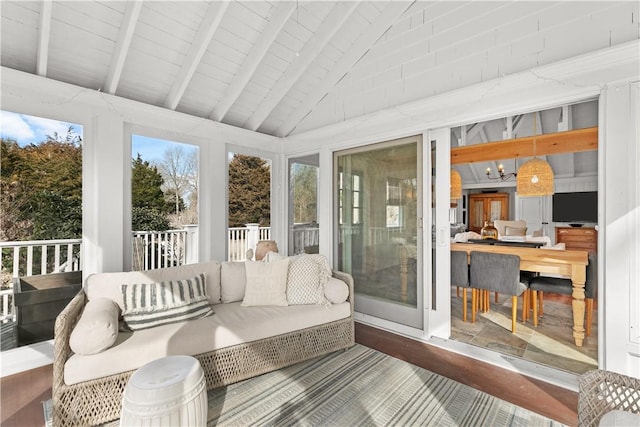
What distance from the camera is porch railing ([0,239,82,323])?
110 inches

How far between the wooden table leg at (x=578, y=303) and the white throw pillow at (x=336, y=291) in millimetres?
2256

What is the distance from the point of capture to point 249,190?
18.5ft

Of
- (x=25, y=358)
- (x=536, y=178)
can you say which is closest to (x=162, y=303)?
(x=25, y=358)

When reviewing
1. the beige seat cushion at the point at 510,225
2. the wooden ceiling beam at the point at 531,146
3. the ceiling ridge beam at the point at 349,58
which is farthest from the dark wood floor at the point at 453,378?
the beige seat cushion at the point at 510,225

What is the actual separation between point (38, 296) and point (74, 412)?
155 cm

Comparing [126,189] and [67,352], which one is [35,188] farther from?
[67,352]

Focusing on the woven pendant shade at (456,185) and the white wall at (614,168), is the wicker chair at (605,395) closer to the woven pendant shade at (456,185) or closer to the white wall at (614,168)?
the white wall at (614,168)

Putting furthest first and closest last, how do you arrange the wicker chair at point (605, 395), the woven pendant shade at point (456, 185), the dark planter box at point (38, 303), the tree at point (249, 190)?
the tree at point (249, 190), the woven pendant shade at point (456, 185), the dark planter box at point (38, 303), the wicker chair at point (605, 395)

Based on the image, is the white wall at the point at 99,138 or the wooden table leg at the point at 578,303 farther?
the wooden table leg at the point at 578,303

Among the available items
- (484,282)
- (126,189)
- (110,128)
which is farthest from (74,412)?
(484,282)

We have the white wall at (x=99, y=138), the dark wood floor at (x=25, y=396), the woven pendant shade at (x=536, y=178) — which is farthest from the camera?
the woven pendant shade at (x=536, y=178)

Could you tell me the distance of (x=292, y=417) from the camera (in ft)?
6.34

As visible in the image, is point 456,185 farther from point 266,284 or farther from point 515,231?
point 266,284

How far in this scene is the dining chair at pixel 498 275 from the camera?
3248 mm
